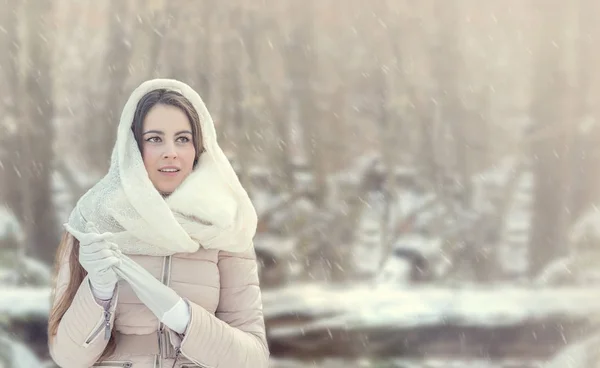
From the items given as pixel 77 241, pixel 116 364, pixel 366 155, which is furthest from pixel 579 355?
pixel 77 241

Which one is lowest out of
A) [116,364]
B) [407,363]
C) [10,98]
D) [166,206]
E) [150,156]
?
[407,363]

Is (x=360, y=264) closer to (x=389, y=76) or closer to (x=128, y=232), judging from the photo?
(x=389, y=76)

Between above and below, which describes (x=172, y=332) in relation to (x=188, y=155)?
below

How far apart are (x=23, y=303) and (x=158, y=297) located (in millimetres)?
848

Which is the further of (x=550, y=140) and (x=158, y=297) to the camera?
(x=550, y=140)

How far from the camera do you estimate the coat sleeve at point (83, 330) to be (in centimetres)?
131

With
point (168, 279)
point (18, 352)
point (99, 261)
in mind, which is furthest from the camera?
point (18, 352)

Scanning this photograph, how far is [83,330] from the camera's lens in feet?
4.33

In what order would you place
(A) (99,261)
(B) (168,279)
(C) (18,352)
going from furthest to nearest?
(C) (18,352), (B) (168,279), (A) (99,261)

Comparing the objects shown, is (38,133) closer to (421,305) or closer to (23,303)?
(23,303)

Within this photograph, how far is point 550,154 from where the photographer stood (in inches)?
78.0

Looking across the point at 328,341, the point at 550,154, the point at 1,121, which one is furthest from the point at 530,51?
the point at 1,121

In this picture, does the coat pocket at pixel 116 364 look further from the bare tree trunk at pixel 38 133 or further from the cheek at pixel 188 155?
Result: the bare tree trunk at pixel 38 133

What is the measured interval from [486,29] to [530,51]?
17 cm
